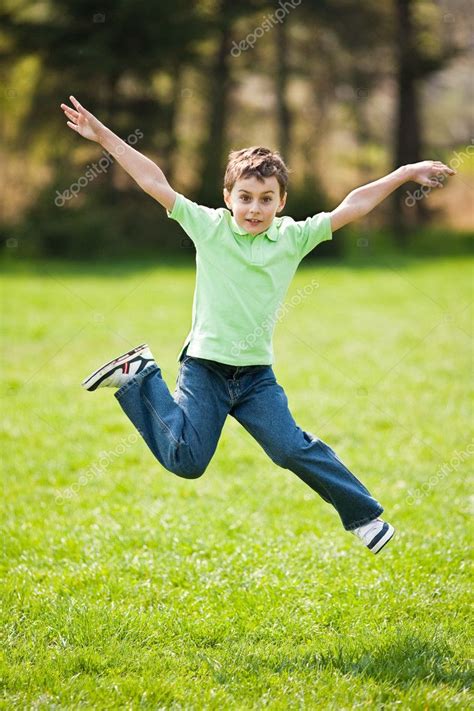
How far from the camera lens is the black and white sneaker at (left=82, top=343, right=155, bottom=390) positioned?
3.96 m

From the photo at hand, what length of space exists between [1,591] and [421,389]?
519 cm

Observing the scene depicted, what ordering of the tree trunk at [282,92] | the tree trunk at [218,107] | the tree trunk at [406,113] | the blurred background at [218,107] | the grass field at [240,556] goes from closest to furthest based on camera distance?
1. the grass field at [240,556]
2. the blurred background at [218,107]
3. the tree trunk at [218,107]
4. the tree trunk at [406,113]
5. the tree trunk at [282,92]

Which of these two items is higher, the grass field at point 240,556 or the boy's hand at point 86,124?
the boy's hand at point 86,124

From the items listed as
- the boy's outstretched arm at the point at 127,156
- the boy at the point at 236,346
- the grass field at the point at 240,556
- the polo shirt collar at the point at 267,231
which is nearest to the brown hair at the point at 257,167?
the boy at the point at 236,346

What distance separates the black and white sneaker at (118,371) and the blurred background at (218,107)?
14.4 meters

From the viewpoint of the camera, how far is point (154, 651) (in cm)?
368

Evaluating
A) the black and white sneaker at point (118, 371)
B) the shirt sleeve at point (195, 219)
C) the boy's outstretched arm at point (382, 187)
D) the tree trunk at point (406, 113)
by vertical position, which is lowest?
the black and white sneaker at point (118, 371)

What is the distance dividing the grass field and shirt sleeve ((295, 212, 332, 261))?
169 centimetres

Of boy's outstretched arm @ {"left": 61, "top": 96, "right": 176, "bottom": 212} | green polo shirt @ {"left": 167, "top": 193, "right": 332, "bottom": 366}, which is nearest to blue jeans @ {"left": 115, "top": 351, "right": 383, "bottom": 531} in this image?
green polo shirt @ {"left": 167, "top": 193, "right": 332, "bottom": 366}

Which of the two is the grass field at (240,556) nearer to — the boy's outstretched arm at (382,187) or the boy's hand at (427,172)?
the boy's outstretched arm at (382,187)

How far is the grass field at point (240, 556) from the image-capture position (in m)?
3.47

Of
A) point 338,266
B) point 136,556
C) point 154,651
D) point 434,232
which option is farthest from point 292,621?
point 434,232

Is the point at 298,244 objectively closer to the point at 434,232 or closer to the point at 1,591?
the point at 1,591

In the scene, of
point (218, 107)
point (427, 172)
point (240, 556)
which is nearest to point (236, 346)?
point (427, 172)
